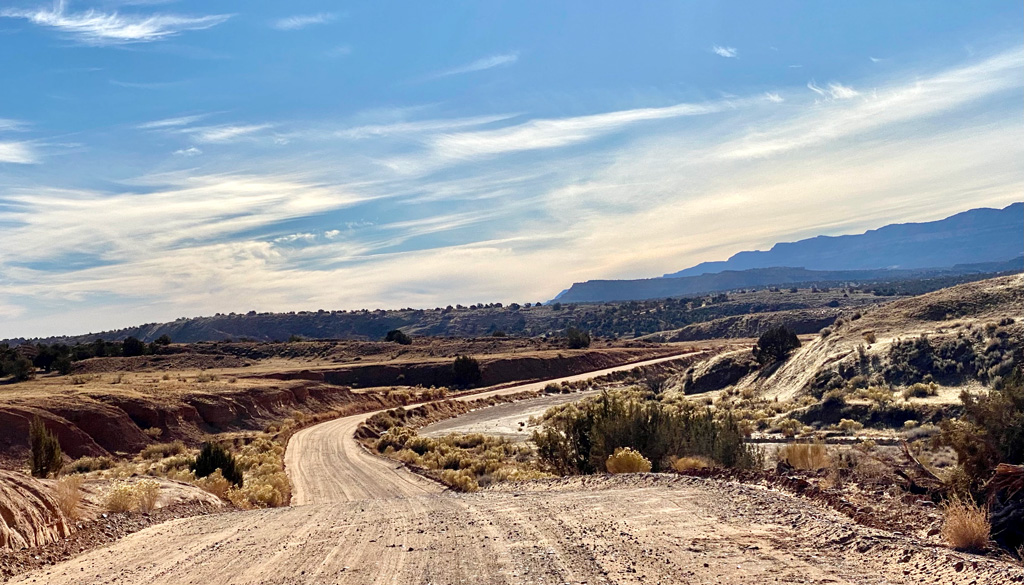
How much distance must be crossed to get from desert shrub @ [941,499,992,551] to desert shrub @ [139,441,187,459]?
127ft

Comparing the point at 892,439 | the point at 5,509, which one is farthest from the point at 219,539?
the point at 892,439

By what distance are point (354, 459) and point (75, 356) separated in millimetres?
70477

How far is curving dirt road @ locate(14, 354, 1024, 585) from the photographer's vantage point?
846cm

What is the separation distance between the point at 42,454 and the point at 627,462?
19396 mm

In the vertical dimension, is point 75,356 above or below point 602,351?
above

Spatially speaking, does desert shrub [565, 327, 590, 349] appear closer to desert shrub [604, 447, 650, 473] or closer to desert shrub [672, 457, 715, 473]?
desert shrub [604, 447, 650, 473]

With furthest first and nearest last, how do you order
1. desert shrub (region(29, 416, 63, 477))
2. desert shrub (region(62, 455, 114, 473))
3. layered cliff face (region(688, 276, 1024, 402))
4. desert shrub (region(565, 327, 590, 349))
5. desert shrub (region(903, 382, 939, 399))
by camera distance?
desert shrub (region(565, 327, 590, 349)) < layered cliff face (region(688, 276, 1024, 402)) < desert shrub (region(903, 382, 939, 399)) < desert shrub (region(62, 455, 114, 473)) < desert shrub (region(29, 416, 63, 477))

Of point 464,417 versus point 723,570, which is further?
point 464,417

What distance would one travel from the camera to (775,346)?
52.0 metres

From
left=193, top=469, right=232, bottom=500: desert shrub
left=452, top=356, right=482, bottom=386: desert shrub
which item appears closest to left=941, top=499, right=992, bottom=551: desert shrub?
left=193, top=469, right=232, bottom=500: desert shrub

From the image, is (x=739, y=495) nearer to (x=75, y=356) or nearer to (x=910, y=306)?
(x=910, y=306)

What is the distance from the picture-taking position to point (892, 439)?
26984mm

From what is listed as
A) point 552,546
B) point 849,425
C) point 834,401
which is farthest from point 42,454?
point 834,401

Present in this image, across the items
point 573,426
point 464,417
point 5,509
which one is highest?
point 5,509
